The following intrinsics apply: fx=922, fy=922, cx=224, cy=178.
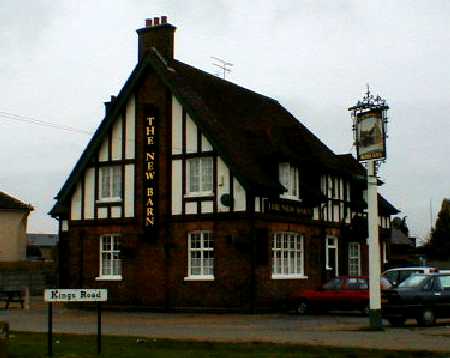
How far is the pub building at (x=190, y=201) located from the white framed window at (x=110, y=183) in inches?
2.0

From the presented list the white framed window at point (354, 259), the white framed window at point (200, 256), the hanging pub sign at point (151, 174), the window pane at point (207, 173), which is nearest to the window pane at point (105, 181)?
the hanging pub sign at point (151, 174)

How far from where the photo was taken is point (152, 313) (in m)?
34.4

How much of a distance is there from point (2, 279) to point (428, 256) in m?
35.6

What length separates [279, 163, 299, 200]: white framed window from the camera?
116 feet

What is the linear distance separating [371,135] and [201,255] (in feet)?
35.1

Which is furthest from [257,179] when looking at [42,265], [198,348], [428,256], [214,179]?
[428,256]

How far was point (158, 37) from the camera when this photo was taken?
37406 millimetres

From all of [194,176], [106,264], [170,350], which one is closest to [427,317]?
[170,350]

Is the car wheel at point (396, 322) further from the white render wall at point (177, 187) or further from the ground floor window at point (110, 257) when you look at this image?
the ground floor window at point (110, 257)

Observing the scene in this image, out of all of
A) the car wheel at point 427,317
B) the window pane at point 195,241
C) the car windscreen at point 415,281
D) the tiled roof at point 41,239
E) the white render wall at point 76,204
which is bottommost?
the car wheel at point 427,317

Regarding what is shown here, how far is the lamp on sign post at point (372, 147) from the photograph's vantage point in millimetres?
25000

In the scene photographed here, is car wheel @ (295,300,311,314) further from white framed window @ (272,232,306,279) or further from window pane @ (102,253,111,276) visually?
window pane @ (102,253,111,276)

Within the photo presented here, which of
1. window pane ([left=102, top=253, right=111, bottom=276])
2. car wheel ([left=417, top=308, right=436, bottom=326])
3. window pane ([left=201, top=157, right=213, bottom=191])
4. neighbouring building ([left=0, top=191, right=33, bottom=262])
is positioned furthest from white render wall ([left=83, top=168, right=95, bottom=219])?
neighbouring building ([left=0, top=191, right=33, bottom=262])

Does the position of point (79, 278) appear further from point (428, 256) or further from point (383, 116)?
point (428, 256)
